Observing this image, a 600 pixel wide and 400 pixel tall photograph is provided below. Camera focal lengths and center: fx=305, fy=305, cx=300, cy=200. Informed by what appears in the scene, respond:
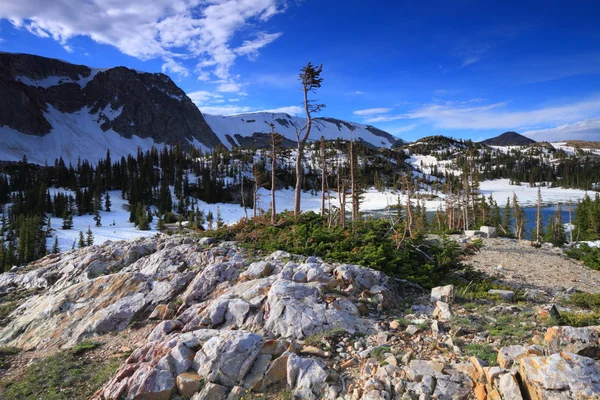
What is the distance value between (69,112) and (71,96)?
1132 cm

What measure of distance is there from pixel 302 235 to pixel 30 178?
110204 mm

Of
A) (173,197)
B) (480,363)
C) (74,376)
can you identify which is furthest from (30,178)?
(480,363)

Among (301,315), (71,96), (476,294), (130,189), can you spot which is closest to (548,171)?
(130,189)

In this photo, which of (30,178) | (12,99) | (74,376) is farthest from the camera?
(12,99)

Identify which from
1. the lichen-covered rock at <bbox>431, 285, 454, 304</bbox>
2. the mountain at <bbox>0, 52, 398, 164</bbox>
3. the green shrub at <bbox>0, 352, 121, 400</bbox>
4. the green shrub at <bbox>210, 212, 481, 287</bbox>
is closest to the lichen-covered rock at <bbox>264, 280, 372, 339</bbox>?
the lichen-covered rock at <bbox>431, 285, 454, 304</bbox>

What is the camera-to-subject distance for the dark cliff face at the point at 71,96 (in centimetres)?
14675

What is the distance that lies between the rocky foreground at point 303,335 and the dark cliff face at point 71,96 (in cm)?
18584

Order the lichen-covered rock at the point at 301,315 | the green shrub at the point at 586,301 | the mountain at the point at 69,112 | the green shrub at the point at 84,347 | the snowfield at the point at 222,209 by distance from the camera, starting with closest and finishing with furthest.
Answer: the lichen-covered rock at the point at 301,315 → the green shrub at the point at 84,347 → the green shrub at the point at 586,301 → the snowfield at the point at 222,209 → the mountain at the point at 69,112

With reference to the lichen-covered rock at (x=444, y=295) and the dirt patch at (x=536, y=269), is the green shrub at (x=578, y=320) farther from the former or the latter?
the dirt patch at (x=536, y=269)

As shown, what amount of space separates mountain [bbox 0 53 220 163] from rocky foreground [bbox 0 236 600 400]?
162 m

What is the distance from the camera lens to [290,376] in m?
5.96

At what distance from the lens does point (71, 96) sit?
17875cm

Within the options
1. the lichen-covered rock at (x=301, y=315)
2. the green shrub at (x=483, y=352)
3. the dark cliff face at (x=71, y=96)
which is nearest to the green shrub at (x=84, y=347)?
the lichen-covered rock at (x=301, y=315)

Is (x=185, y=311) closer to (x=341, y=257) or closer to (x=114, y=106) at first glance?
(x=341, y=257)
